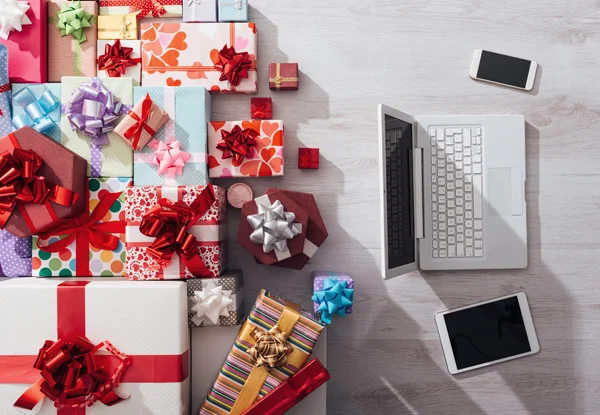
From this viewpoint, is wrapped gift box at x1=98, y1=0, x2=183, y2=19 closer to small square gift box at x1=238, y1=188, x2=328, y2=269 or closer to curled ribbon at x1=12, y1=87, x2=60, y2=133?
curled ribbon at x1=12, y1=87, x2=60, y2=133

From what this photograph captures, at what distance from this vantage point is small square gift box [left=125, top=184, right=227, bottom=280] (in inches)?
42.1

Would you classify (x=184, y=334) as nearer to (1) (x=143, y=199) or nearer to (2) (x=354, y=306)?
(1) (x=143, y=199)

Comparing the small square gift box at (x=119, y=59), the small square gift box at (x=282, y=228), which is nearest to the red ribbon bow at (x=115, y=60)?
the small square gift box at (x=119, y=59)

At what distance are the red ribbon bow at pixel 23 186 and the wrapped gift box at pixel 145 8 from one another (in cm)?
47

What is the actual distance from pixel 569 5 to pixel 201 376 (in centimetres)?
143

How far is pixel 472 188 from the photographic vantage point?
125cm

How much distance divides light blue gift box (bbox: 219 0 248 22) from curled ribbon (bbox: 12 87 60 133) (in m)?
0.49

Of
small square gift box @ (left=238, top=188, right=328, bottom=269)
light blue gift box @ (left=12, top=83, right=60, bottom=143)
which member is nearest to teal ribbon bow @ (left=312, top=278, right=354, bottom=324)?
small square gift box @ (left=238, top=188, right=328, bottom=269)

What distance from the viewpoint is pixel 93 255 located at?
3.81 ft

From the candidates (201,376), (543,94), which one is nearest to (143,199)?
(201,376)

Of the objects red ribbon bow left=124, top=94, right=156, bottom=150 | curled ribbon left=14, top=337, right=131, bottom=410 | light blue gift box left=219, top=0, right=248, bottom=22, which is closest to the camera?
curled ribbon left=14, top=337, right=131, bottom=410

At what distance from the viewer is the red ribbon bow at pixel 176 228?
1059 millimetres

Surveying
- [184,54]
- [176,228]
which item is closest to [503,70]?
[184,54]

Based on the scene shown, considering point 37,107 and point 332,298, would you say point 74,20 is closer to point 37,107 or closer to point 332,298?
point 37,107
